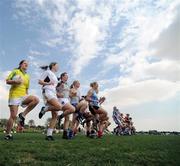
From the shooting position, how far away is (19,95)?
10.0 meters

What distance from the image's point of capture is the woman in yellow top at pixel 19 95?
985 cm

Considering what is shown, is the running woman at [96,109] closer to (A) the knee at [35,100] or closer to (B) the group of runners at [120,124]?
(A) the knee at [35,100]

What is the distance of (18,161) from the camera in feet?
17.9

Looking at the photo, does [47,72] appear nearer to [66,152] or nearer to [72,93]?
[72,93]

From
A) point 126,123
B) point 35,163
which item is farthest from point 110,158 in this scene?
point 126,123

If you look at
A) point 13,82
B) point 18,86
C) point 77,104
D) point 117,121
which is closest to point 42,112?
point 18,86

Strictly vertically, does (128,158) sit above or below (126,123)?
below

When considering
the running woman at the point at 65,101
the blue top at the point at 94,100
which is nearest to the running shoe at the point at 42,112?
the running woman at the point at 65,101

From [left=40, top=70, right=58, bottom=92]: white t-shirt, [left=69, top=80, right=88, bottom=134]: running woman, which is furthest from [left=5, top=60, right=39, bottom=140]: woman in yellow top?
[left=69, top=80, right=88, bottom=134]: running woman

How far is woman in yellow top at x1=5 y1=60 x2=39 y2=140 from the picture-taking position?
9.85 meters

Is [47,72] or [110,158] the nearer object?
[110,158]

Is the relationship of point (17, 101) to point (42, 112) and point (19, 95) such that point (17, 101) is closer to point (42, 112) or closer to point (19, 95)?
point (19, 95)

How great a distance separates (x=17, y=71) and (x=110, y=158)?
5.01m

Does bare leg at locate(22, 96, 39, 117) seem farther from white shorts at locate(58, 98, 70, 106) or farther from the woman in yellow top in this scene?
white shorts at locate(58, 98, 70, 106)
